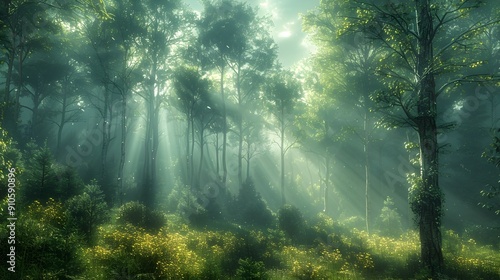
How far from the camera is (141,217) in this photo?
13.4 m

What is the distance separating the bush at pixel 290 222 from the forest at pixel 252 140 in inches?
4.7

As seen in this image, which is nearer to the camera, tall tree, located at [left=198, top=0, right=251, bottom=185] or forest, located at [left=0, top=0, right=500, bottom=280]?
forest, located at [left=0, top=0, right=500, bottom=280]

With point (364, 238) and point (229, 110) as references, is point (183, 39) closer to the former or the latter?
point (229, 110)

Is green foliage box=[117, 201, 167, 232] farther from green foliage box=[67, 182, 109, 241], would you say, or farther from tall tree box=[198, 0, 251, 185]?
tall tree box=[198, 0, 251, 185]

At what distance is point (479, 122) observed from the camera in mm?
25828

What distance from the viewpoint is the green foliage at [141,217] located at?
1319 centimetres

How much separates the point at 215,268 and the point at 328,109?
2006cm

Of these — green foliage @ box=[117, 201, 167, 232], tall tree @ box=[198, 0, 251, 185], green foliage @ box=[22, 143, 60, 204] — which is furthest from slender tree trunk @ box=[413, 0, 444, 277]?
tall tree @ box=[198, 0, 251, 185]

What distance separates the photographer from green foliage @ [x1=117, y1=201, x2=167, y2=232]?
43.3ft

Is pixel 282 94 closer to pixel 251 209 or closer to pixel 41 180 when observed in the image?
pixel 251 209

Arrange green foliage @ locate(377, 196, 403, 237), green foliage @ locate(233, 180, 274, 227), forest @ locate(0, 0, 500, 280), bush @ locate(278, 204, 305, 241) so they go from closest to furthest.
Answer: forest @ locate(0, 0, 500, 280) < bush @ locate(278, 204, 305, 241) < green foliage @ locate(377, 196, 403, 237) < green foliage @ locate(233, 180, 274, 227)

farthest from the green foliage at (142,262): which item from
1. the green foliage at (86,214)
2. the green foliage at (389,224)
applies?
the green foliage at (389,224)

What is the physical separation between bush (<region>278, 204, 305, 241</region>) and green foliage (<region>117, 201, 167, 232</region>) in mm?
6683

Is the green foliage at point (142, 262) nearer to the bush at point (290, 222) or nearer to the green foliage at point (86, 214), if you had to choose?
the green foliage at point (86, 214)
